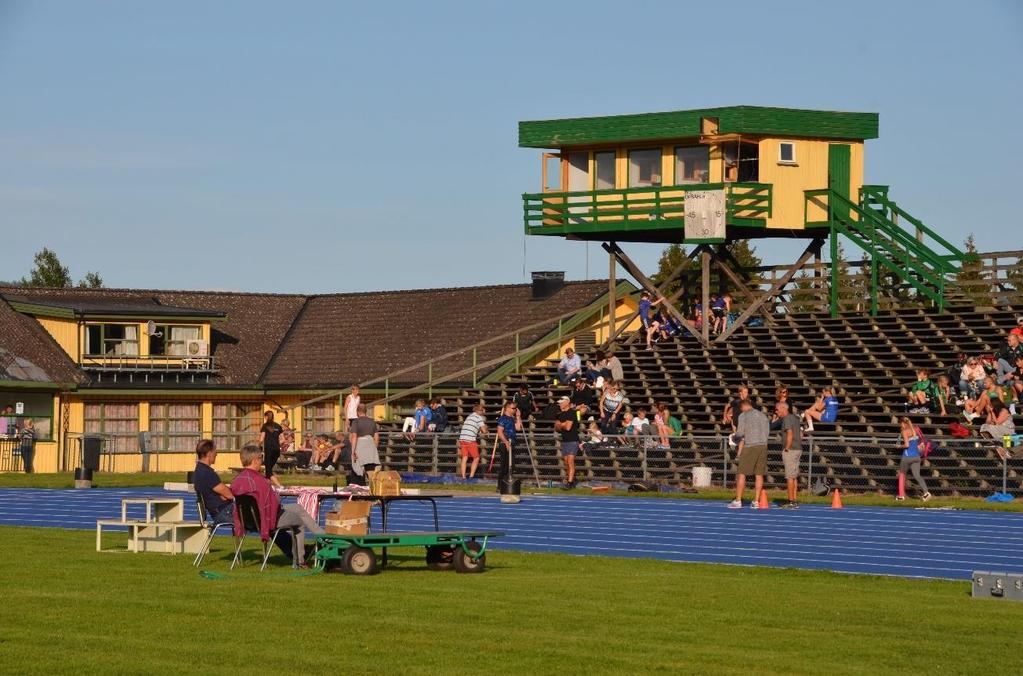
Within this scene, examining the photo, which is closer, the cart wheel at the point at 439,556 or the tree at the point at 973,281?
the cart wheel at the point at 439,556

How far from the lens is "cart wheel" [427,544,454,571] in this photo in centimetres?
1875

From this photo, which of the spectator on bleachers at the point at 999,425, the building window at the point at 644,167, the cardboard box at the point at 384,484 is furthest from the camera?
the building window at the point at 644,167

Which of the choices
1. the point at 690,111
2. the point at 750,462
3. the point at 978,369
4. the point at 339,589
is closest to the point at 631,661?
the point at 339,589

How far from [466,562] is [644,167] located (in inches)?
1098

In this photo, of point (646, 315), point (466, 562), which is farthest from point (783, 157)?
point (466, 562)

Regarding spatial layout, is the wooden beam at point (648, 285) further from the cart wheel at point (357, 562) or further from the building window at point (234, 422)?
the cart wheel at point (357, 562)

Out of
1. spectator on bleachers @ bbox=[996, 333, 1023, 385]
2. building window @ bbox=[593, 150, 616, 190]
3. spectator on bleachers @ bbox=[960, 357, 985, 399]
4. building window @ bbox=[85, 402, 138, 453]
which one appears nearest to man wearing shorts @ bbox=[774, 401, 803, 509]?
spectator on bleachers @ bbox=[960, 357, 985, 399]

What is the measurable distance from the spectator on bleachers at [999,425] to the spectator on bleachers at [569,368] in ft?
38.0

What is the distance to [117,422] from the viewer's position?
52906 millimetres

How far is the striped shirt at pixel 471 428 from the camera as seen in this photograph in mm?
38250

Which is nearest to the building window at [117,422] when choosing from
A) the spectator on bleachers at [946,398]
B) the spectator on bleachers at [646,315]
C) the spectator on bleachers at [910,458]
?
the spectator on bleachers at [646,315]

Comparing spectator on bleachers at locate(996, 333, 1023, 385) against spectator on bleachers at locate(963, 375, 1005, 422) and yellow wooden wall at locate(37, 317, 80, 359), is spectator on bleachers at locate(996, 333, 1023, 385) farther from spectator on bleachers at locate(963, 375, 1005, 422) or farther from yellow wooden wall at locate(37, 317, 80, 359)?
yellow wooden wall at locate(37, 317, 80, 359)

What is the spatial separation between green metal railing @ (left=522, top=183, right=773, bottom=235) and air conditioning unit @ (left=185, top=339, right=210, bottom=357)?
43.3 ft

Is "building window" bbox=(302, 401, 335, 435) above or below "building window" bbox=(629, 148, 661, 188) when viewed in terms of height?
below
